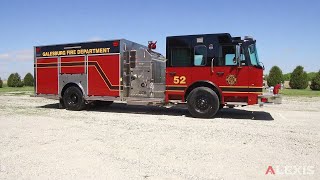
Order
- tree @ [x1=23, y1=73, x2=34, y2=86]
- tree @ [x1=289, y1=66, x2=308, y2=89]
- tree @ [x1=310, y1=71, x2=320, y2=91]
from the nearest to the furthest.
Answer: tree @ [x1=310, y1=71, x2=320, y2=91] < tree @ [x1=289, y1=66, x2=308, y2=89] < tree @ [x1=23, y1=73, x2=34, y2=86]

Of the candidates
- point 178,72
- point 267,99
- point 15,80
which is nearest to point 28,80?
point 15,80

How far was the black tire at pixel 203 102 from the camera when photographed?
35.8 feet

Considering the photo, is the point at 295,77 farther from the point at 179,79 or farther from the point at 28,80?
the point at 28,80

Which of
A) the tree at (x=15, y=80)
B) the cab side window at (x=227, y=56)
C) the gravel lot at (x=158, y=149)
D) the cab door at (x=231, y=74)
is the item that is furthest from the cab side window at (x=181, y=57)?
the tree at (x=15, y=80)

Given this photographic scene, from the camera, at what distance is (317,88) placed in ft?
106

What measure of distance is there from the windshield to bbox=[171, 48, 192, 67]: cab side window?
2080mm

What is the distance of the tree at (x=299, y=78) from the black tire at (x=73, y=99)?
90.4 feet

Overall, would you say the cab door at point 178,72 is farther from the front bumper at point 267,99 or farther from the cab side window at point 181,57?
the front bumper at point 267,99

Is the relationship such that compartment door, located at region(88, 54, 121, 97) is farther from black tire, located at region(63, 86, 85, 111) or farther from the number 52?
the number 52

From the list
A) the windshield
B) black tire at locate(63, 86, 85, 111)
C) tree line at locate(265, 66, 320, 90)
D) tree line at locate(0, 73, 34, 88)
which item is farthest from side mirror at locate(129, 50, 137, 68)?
tree line at locate(0, 73, 34, 88)

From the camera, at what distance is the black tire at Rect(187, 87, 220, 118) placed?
10.9 metres

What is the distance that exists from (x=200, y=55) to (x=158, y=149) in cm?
547

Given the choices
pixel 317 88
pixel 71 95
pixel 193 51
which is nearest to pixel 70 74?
pixel 71 95

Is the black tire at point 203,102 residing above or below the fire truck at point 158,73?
below
